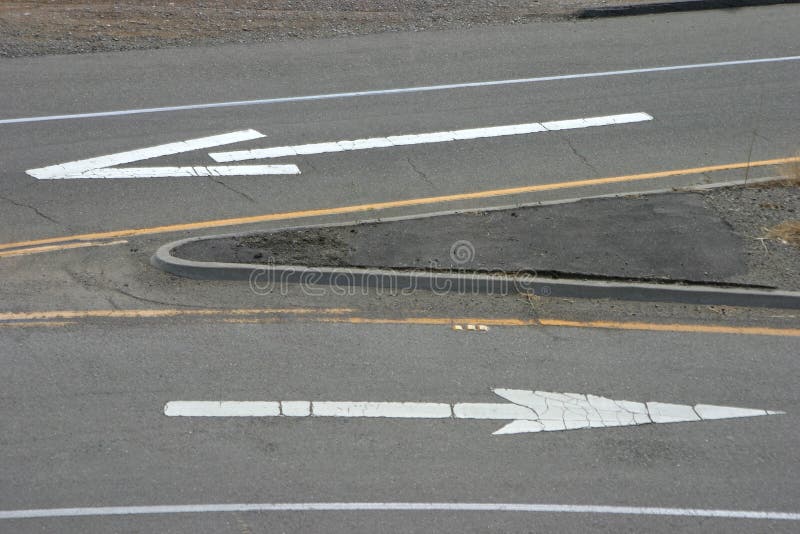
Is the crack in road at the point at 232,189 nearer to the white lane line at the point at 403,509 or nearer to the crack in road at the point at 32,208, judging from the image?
the crack in road at the point at 32,208

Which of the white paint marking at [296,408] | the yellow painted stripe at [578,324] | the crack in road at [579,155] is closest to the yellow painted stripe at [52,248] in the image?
the yellow painted stripe at [578,324]

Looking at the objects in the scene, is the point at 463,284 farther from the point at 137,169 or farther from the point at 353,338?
the point at 137,169

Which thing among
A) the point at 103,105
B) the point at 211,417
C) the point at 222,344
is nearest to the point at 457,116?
the point at 103,105

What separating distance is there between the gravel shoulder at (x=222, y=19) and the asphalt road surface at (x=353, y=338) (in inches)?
58.6

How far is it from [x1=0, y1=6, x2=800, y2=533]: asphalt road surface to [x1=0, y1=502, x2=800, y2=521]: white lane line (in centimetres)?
2

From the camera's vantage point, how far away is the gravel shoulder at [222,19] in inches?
640

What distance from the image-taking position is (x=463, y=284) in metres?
9.20

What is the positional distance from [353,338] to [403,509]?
2.26 meters

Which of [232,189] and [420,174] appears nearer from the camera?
[232,189]

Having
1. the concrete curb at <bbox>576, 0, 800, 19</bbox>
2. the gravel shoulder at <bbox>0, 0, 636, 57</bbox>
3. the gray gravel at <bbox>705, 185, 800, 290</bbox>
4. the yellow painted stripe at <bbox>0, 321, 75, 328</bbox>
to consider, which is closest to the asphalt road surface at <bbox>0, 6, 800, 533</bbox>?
the yellow painted stripe at <bbox>0, 321, 75, 328</bbox>

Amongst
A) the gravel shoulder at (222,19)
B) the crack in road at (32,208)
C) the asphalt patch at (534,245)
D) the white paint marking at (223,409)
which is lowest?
the white paint marking at (223,409)

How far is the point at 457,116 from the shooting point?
1359 centimetres

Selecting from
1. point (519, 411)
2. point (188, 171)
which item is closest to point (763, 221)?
point (519, 411)

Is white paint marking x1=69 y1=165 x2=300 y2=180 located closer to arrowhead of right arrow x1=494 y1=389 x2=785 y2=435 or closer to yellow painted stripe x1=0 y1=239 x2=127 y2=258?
yellow painted stripe x1=0 y1=239 x2=127 y2=258
